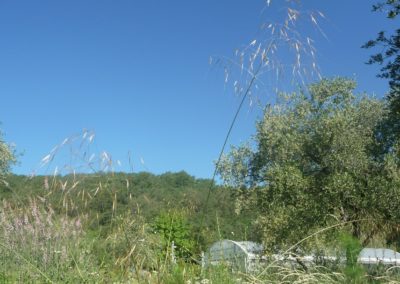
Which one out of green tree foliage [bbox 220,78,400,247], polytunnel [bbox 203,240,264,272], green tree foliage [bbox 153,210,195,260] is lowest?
polytunnel [bbox 203,240,264,272]

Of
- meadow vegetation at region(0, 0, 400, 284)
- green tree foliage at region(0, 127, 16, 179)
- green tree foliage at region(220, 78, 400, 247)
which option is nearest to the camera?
meadow vegetation at region(0, 0, 400, 284)

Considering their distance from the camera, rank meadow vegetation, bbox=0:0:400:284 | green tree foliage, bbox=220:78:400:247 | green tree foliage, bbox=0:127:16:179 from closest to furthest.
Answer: meadow vegetation, bbox=0:0:400:284 < green tree foliage, bbox=220:78:400:247 < green tree foliage, bbox=0:127:16:179

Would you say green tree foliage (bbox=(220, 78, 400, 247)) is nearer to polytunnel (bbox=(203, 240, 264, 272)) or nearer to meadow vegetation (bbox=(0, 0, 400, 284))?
meadow vegetation (bbox=(0, 0, 400, 284))

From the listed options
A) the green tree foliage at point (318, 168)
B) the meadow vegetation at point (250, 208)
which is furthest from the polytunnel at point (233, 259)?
the green tree foliage at point (318, 168)

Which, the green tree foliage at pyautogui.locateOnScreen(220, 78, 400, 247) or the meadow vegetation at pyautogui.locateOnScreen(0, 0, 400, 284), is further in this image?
the green tree foliage at pyautogui.locateOnScreen(220, 78, 400, 247)

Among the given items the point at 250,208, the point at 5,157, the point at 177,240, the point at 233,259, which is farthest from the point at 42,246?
the point at 5,157

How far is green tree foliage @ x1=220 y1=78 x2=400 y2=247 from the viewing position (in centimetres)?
2009

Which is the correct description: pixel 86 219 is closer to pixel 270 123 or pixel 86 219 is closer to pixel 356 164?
pixel 356 164

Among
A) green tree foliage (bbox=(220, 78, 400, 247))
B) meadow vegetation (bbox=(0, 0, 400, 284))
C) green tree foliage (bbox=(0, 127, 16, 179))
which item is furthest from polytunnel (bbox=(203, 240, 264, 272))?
green tree foliage (bbox=(0, 127, 16, 179))

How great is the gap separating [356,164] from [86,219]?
62.0 feet

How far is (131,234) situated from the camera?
4168 mm

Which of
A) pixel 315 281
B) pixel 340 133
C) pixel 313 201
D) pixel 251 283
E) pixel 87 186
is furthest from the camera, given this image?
pixel 340 133

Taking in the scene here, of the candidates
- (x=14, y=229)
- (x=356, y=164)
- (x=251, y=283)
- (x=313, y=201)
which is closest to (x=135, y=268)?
(x=251, y=283)

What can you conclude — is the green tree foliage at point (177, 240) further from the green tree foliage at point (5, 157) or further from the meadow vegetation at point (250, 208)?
the green tree foliage at point (5, 157)
